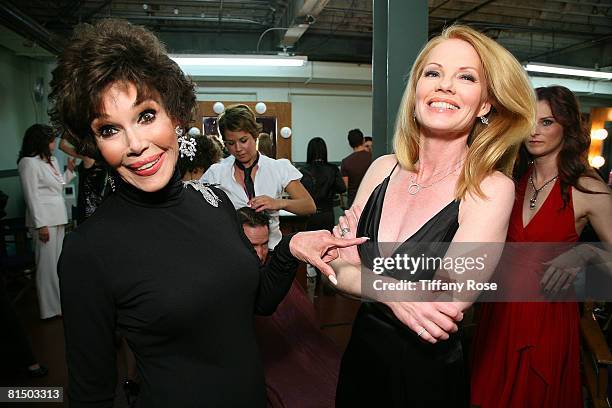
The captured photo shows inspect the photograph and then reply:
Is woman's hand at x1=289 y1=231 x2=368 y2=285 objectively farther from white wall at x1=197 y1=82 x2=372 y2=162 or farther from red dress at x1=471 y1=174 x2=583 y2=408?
white wall at x1=197 y1=82 x2=372 y2=162

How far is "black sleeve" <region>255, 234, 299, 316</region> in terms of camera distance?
1.25 meters

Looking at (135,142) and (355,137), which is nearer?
(135,142)

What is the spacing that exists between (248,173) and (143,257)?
187 centimetres

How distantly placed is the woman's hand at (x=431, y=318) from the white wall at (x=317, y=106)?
8.23 metres

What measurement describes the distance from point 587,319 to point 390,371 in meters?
1.21

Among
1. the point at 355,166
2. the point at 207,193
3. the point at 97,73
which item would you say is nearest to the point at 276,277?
the point at 207,193

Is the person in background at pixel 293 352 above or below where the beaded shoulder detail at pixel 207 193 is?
below

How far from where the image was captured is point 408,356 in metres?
1.22

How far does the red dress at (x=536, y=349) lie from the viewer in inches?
68.8

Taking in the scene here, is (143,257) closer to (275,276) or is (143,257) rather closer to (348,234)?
(275,276)

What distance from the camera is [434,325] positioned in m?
1.02

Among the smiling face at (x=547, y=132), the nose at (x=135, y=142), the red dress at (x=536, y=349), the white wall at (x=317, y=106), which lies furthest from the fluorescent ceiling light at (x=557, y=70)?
the nose at (x=135, y=142)

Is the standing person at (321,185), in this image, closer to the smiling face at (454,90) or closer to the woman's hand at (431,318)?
the smiling face at (454,90)

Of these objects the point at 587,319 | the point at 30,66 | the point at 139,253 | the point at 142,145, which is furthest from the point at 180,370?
the point at 30,66
